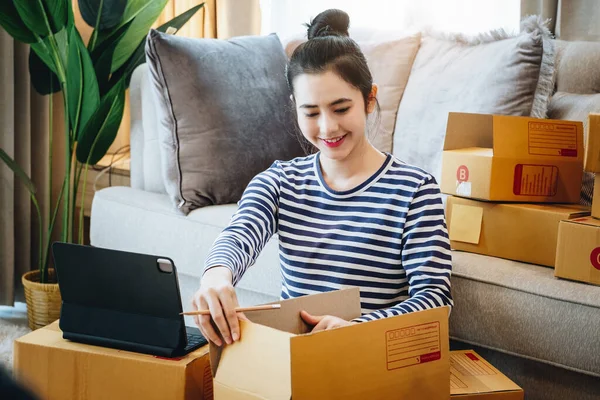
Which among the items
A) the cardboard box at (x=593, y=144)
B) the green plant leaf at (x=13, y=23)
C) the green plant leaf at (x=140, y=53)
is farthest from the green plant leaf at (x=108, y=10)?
the cardboard box at (x=593, y=144)

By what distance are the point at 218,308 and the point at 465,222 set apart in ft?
2.68

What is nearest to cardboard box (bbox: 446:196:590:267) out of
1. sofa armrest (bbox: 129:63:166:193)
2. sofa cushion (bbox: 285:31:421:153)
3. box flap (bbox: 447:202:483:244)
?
box flap (bbox: 447:202:483:244)

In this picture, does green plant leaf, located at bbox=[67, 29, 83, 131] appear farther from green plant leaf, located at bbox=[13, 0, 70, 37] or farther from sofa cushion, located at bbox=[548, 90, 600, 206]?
sofa cushion, located at bbox=[548, 90, 600, 206]

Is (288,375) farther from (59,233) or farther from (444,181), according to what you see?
(59,233)

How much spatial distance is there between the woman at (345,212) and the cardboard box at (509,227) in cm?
34

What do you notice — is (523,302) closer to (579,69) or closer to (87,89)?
(579,69)

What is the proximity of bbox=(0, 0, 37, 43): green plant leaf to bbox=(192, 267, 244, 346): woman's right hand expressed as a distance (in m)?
1.44

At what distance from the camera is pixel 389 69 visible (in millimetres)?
2301

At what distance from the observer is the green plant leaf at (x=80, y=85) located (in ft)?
7.36

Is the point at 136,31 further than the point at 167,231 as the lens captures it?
Yes

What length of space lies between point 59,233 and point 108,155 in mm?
359

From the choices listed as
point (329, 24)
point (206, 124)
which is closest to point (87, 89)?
point (206, 124)

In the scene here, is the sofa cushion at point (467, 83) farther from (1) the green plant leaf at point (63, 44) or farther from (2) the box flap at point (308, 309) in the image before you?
(1) the green plant leaf at point (63, 44)

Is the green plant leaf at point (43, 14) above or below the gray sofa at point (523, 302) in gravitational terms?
above
